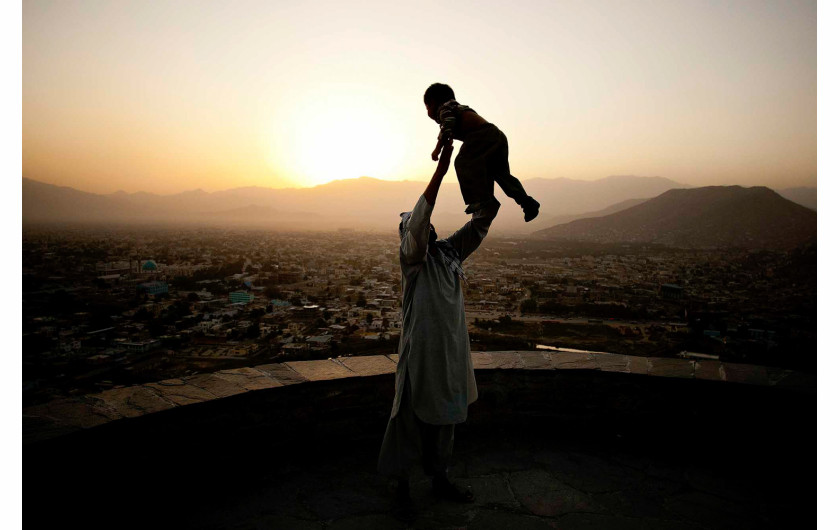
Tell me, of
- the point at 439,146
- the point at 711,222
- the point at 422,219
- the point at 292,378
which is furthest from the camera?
the point at 711,222

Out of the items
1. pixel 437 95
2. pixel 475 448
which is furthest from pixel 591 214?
pixel 437 95

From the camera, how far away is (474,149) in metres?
1.93

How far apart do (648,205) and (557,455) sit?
16036mm

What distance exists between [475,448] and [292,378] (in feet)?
3.86

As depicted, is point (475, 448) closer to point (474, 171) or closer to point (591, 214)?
point (474, 171)

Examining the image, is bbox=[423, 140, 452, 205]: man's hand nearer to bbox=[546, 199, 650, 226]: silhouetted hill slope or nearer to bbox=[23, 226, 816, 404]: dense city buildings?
bbox=[23, 226, 816, 404]: dense city buildings

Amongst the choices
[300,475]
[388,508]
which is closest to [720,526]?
[388,508]

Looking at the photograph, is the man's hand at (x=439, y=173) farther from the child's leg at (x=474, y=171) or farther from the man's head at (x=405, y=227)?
the man's head at (x=405, y=227)

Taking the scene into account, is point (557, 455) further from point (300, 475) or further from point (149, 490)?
point (149, 490)

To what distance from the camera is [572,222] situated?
17484 mm

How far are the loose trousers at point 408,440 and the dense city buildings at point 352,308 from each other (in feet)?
3.60

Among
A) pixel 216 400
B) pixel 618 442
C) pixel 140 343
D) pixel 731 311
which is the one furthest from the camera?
pixel 731 311

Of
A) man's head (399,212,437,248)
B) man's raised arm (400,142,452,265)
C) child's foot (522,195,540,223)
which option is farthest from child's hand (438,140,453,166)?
child's foot (522,195,540,223)

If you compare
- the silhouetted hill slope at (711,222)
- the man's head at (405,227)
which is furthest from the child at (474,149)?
the silhouetted hill slope at (711,222)
